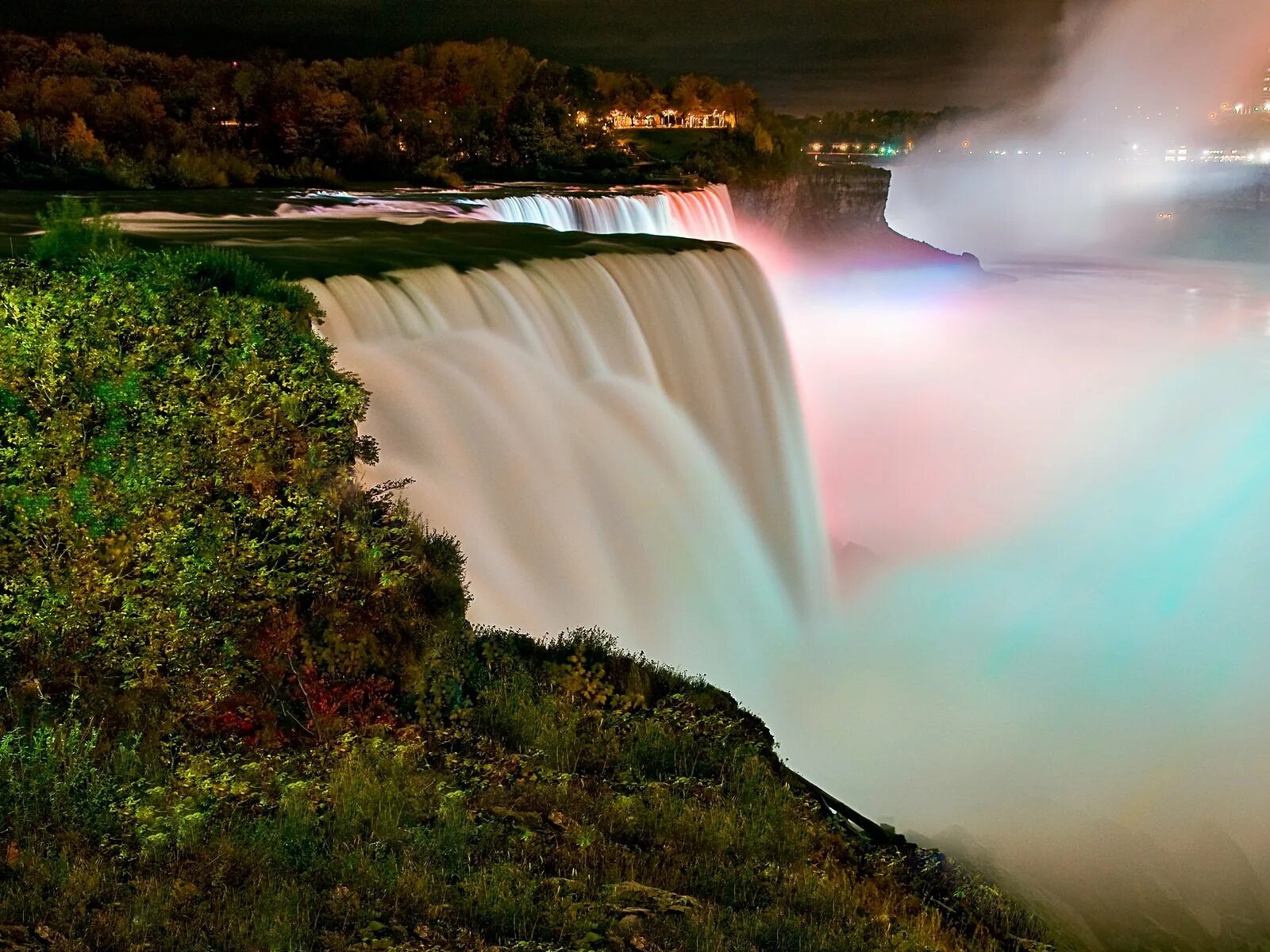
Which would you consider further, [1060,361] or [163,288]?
[1060,361]

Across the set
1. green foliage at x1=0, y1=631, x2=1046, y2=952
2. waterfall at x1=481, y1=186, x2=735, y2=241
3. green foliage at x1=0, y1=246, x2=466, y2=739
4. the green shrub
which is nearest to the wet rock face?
waterfall at x1=481, y1=186, x2=735, y2=241

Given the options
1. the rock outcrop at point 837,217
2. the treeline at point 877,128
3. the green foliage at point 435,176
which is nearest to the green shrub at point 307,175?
the green foliage at point 435,176

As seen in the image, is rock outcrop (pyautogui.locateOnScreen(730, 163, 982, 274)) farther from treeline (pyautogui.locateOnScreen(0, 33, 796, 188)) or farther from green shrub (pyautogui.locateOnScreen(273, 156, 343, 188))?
green shrub (pyautogui.locateOnScreen(273, 156, 343, 188))

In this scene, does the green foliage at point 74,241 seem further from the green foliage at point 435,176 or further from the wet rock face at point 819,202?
the wet rock face at point 819,202

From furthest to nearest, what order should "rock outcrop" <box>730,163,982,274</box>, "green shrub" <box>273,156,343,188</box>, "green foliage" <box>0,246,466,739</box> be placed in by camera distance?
"rock outcrop" <box>730,163,982,274</box>
"green shrub" <box>273,156,343,188</box>
"green foliage" <box>0,246,466,739</box>

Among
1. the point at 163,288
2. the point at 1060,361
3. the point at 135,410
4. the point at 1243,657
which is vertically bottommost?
the point at 1243,657

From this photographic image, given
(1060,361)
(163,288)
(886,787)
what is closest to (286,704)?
(163,288)

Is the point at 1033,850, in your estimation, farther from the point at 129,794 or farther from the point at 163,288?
the point at 163,288

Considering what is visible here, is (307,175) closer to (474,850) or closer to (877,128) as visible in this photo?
(474,850)
